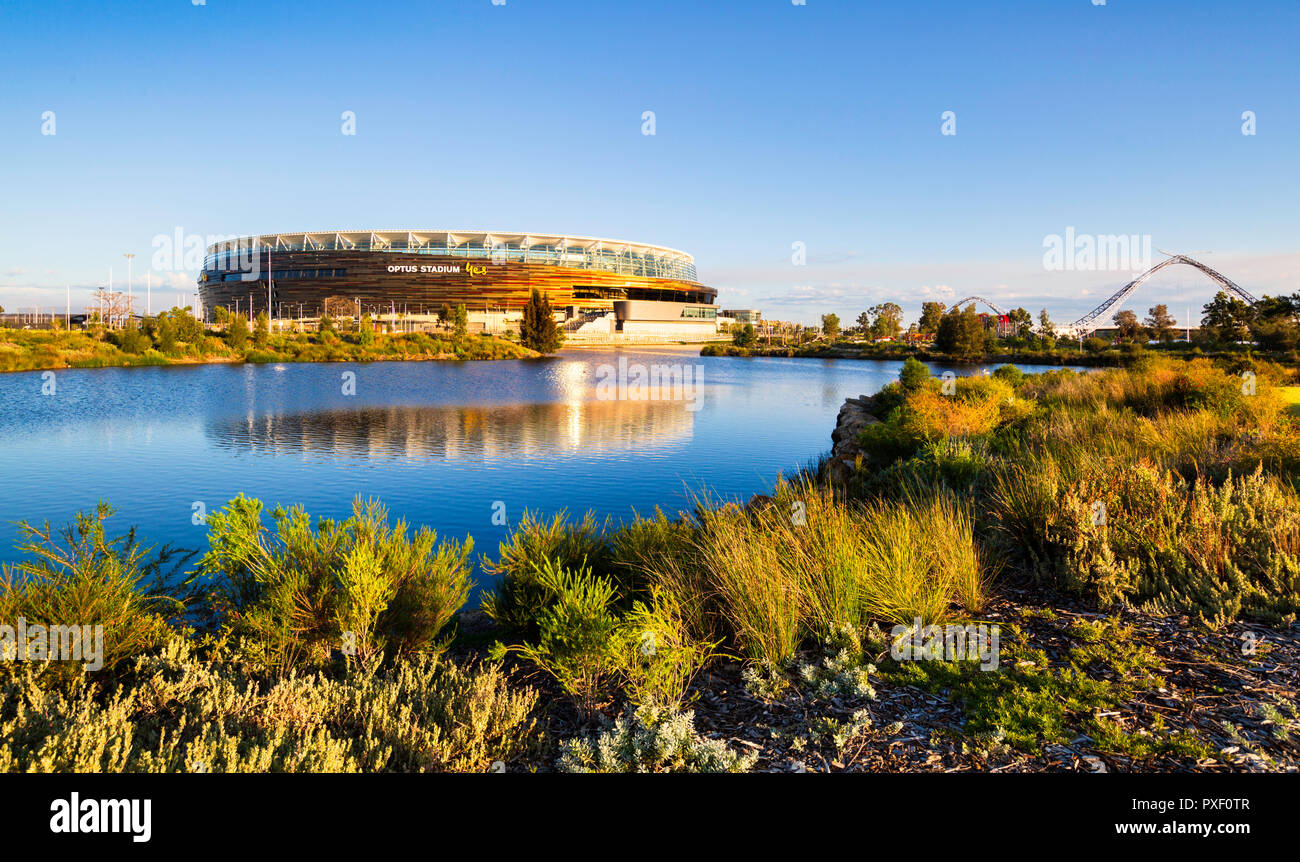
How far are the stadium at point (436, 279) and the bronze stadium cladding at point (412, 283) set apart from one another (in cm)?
18

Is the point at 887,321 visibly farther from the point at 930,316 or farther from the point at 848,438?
the point at 848,438

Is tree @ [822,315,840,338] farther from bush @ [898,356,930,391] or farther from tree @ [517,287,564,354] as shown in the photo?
bush @ [898,356,930,391]

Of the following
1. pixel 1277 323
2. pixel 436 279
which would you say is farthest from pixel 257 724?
pixel 436 279

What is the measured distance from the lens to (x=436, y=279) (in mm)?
120000

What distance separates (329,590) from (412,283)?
405 ft

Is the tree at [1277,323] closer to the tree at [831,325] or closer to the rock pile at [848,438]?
the rock pile at [848,438]

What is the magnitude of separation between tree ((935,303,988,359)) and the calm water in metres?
44.1

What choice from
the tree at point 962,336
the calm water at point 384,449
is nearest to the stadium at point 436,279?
the tree at point 962,336

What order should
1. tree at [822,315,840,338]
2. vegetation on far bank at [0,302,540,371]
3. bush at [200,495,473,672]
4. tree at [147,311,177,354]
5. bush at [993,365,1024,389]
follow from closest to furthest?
bush at [200,495,473,672] < bush at [993,365,1024,389] < vegetation on far bank at [0,302,540,371] < tree at [147,311,177,354] < tree at [822,315,840,338]

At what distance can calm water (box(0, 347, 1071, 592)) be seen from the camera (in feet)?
44.8

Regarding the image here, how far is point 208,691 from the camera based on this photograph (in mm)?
4340

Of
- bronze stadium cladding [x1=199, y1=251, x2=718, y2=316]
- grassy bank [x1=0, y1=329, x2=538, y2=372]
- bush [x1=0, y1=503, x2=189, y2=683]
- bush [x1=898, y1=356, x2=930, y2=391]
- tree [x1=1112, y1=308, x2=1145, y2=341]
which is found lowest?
bush [x1=0, y1=503, x2=189, y2=683]

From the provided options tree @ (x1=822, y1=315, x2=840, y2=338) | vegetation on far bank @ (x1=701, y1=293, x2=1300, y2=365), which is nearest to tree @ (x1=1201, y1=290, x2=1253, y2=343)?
vegetation on far bank @ (x1=701, y1=293, x2=1300, y2=365)
